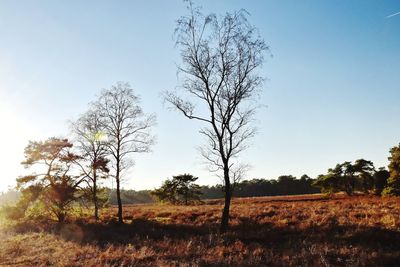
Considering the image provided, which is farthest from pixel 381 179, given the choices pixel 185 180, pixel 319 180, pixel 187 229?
pixel 187 229

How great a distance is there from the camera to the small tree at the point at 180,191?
59.8 metres

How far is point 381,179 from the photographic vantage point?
52.4 meters

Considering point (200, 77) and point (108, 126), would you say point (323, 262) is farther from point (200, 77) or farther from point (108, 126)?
point (108, 126)

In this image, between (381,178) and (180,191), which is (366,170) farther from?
(180,191)

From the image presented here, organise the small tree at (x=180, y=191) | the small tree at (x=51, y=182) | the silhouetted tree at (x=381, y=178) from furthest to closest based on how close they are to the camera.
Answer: the small tree at (x=180, y=191) < the silhouetted tree at (x=381, y=178) < the small tree at (x=51, y=182)

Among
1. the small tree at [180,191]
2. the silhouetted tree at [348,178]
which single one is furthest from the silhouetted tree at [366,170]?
the small tree at [180,191]

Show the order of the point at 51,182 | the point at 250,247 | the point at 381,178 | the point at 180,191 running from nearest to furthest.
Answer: the point at 250,247 < the point at 51,182 < the point at 381,178 < the point at 180,191

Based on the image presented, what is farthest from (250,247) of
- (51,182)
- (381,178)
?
(381,178)

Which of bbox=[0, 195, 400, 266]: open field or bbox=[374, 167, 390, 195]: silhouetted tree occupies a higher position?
bbox=[374, 167, 390, 195]: silhouetted tree

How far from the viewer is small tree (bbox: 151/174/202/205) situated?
59.8 m

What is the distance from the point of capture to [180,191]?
59.7 m

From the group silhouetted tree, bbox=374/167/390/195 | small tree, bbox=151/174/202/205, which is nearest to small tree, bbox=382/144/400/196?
silhouetted tree, bbox=374/167/390/195

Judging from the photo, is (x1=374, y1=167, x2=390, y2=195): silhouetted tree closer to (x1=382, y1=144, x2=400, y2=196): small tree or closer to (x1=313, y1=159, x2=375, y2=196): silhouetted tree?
(x1=313, y1=159, x2=375, y2=196): silhouetted tree

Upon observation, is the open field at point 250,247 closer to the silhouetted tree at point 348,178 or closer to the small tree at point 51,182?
the small tree at point 51,182
